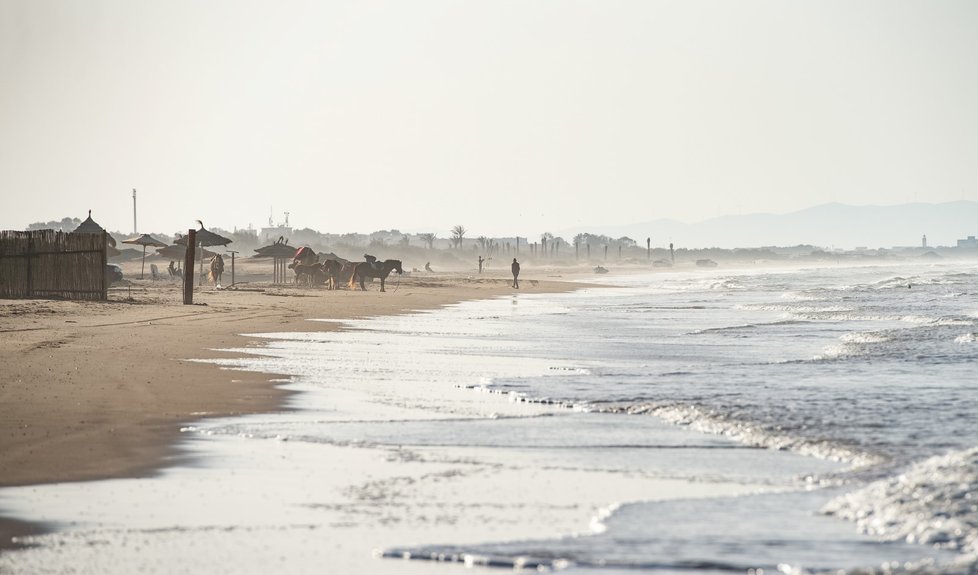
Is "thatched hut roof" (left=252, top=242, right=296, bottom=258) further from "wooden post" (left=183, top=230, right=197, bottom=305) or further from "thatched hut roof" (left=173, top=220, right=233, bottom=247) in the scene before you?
"wooden post" (left=183, top=230, right=197, bottom=305)

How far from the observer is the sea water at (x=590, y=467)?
22.1 feet

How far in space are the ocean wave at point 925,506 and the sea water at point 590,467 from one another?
0.07 feet

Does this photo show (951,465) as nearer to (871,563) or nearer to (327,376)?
(871,563)

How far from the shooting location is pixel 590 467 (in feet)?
30.8

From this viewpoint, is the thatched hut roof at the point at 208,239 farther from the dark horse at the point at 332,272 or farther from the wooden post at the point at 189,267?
the wooden post at the point at 189,267

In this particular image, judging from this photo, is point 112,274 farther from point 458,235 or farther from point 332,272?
point 458,235

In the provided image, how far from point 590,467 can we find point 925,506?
100 inches

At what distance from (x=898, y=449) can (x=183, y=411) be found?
257 inches

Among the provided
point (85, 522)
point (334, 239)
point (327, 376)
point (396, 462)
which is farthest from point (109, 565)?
point (334, 239)

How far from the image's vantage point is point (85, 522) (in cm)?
722

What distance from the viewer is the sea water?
6723mm

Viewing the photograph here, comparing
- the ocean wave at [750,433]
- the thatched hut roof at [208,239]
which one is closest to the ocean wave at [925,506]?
the ocean wave at [750,433]

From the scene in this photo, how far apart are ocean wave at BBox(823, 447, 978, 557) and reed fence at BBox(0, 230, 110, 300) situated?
23890 millimetres

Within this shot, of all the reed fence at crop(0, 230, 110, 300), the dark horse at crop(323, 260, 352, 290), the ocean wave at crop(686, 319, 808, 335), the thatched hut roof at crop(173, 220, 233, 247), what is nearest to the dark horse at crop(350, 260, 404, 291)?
the dark horse at crop(323, 260, 352, 290)
